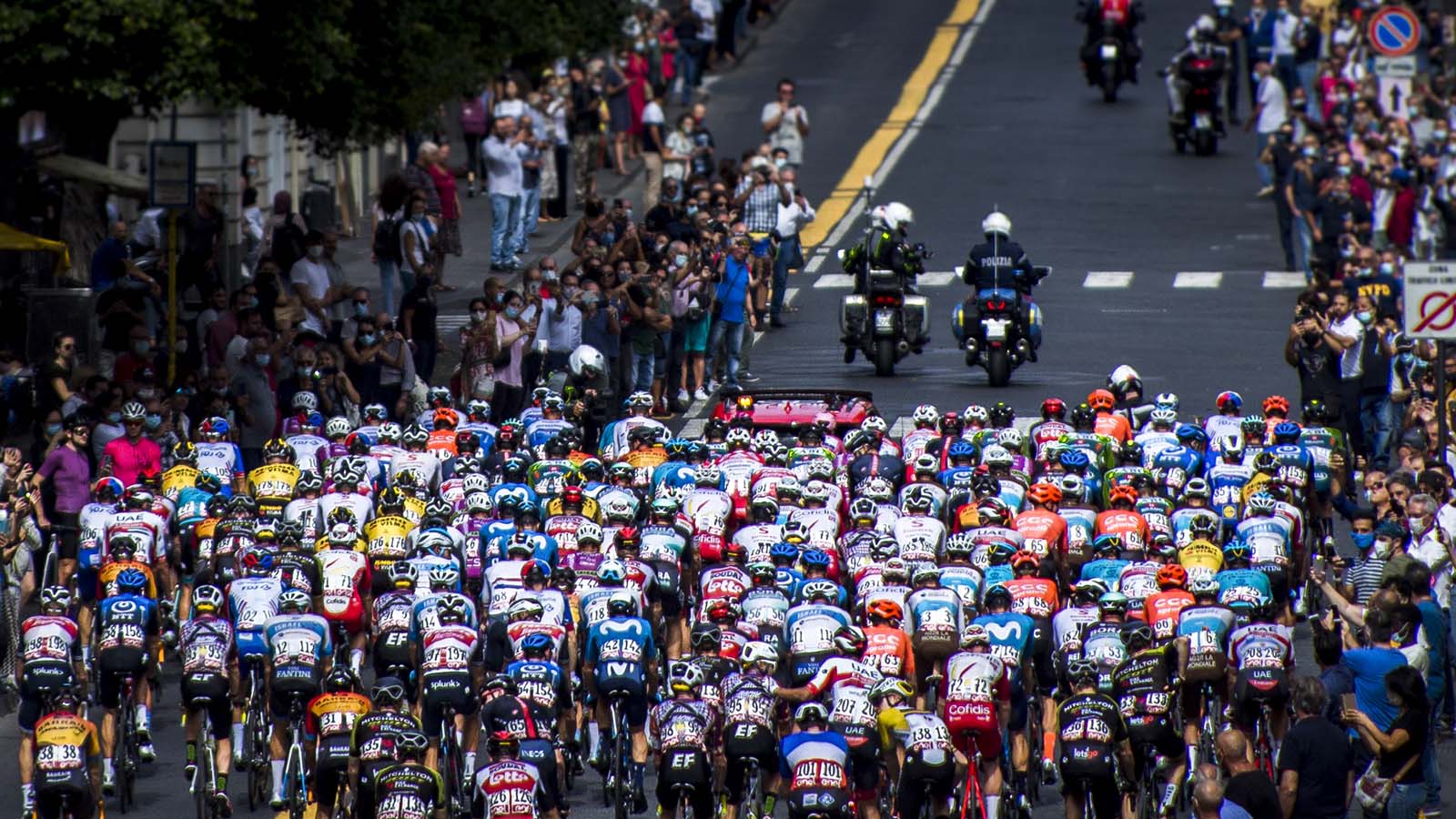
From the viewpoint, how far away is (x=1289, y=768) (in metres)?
16.1

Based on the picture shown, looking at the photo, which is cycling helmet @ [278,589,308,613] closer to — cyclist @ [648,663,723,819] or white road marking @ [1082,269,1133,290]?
cyclist @ [648,663,723,819]

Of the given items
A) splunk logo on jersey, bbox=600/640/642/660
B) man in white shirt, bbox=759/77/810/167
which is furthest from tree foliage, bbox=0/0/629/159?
splunk logo on jersey, bbox=600/640/642/660

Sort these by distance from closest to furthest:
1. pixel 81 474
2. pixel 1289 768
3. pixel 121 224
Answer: pixel 1289 768 < pixel 81 474 < pixel 121 224

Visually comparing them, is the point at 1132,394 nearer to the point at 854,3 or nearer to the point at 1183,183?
the point at 1183,183

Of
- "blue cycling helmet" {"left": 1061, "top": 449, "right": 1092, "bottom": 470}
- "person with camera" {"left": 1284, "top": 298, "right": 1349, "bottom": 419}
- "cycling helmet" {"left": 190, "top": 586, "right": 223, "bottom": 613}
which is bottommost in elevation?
"cycling helmet" {"left": 190, "top": 586, "right": 223, "bottom": 613}

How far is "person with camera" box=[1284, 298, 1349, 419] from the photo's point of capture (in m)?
28.0

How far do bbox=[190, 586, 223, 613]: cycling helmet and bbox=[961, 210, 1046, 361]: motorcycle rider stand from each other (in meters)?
13.3

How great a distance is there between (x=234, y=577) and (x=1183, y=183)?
27.3 meters

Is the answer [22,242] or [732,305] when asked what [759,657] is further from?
[732,305]

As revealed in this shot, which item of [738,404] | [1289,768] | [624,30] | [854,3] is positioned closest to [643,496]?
[738,404]

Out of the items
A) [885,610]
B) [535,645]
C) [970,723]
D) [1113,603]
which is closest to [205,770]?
[535,645]

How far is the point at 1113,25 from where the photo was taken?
50500mm

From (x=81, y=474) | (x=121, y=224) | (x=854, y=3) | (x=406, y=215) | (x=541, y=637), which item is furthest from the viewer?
(x=854, y=3)

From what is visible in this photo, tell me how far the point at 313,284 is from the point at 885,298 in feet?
21.9
